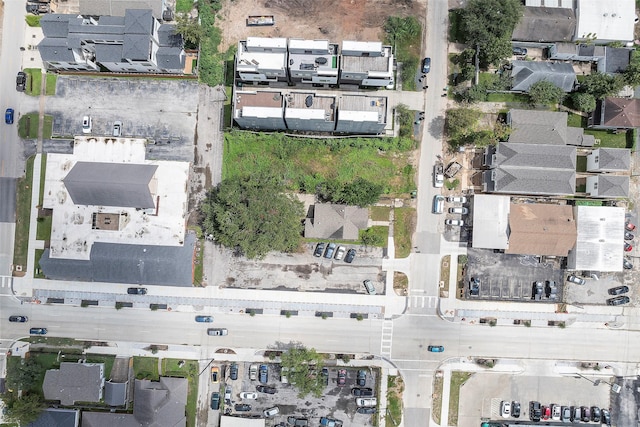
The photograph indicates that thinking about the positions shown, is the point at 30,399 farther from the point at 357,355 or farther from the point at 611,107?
the point at 611,107

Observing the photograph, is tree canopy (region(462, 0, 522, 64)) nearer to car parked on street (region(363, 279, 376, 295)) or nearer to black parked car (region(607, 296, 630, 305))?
car parked on street (region(363, 279, 376, 295))

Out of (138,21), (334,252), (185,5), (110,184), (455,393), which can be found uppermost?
(185,5)

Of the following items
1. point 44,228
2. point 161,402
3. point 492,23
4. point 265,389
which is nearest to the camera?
point 492,23

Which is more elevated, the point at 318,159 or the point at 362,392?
the point at 318,159


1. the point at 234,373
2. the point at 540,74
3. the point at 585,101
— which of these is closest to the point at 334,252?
the point at 234,373

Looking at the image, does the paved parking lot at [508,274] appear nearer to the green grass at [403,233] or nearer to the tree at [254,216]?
the green grass at [403,233]

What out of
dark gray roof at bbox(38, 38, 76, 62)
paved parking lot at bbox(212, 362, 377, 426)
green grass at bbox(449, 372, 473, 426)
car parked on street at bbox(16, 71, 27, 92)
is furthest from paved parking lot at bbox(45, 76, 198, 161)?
green grass at bbox(449, 372, 473, 426)

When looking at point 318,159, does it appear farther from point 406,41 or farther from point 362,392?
point 362,392
